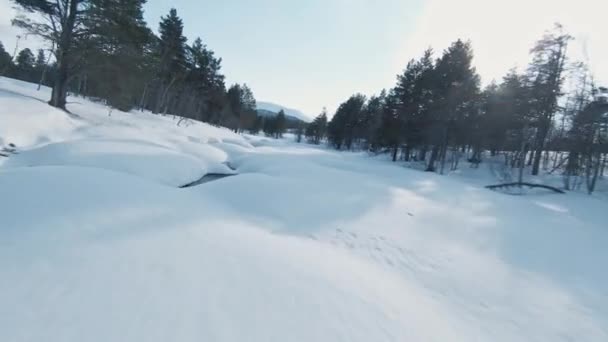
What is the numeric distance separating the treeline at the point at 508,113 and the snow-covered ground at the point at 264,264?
10870 millimetres

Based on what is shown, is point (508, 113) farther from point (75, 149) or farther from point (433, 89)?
point (75, 149)

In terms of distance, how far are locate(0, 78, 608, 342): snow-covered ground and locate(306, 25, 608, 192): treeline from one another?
35.7ft

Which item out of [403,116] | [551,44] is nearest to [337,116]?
[403,116]

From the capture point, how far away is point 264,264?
10.3 feet

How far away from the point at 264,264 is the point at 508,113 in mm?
23972

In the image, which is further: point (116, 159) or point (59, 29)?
point (59, 29)

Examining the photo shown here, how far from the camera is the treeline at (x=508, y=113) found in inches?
567

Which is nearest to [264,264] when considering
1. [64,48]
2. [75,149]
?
[75,149]

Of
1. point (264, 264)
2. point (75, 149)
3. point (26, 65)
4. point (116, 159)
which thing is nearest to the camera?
point (264, 264)

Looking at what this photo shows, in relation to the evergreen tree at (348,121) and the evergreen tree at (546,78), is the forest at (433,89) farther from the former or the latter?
the evergreen tree at (348,121)

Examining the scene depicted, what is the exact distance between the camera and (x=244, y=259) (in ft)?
10.3

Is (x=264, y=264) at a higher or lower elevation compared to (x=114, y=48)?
lower

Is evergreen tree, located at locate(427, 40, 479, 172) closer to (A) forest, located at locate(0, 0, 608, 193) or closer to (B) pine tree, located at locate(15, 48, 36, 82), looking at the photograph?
(A) forest, located at locate(0, 0, 608, 193)

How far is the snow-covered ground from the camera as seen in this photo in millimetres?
2146
